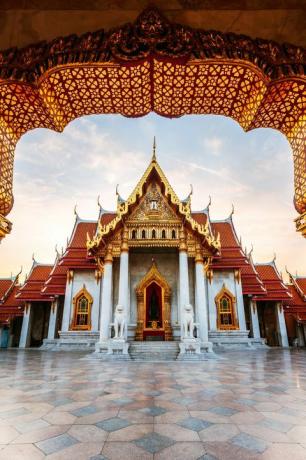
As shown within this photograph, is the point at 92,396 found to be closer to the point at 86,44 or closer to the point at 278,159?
the point at 86,44

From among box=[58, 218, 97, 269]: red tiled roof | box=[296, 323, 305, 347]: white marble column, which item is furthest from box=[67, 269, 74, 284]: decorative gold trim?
box=[296, 323, 305, 347]: white marble column

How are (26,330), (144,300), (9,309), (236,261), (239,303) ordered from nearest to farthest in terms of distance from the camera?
(144,300) → (239,303) → (236,261) → (26,330) → (9,309)

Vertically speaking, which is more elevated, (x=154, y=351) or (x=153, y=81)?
(x=153, y=81)

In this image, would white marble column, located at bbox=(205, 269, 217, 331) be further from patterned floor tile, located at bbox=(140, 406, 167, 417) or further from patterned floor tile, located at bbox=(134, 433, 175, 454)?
patterned floor tile, located at bbox=(134, 433, 175, 454)

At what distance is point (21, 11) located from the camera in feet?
11.0

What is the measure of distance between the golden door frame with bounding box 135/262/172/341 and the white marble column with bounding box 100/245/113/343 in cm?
198

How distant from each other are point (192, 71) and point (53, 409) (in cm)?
451

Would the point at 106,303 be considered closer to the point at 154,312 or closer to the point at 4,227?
the point at 154,312

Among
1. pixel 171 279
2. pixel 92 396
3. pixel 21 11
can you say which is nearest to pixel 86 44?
pixel 21 11

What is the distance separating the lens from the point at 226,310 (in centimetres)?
1470

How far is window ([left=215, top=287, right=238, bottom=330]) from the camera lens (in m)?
14.3

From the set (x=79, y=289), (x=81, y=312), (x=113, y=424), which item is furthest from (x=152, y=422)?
(x=79, y=289)

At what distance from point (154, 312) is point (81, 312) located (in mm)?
3991

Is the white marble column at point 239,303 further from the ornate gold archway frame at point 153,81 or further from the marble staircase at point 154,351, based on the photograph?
the ornate gold archway frame at point 153,81
